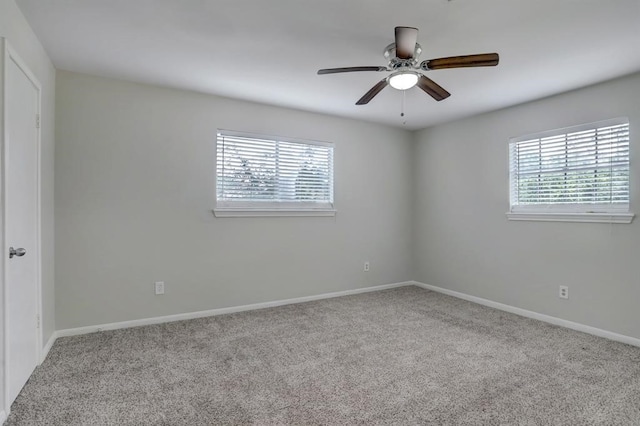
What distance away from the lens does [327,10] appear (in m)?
2.08

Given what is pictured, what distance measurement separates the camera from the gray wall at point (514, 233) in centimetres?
304

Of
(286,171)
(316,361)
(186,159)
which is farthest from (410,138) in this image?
(316,361)

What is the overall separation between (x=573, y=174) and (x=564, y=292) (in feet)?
3.86

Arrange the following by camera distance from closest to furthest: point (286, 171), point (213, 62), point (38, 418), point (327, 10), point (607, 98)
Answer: point (38, 418) < point (327, 10) < point (213, 62) < point (607, 98) < point (286, 171)

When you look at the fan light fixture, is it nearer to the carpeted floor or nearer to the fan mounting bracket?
the fan mounting bracket

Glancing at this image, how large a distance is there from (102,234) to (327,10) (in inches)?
107

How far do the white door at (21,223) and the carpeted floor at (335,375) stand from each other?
235mm

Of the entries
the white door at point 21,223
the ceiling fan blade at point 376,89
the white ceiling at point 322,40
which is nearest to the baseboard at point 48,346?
the white door at point 21,223

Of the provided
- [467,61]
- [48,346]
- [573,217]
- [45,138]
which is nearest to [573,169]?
[573,217]

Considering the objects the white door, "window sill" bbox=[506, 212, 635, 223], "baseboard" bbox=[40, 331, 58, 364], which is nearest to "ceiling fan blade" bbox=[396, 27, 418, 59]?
the white door

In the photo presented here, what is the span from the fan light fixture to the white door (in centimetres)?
233

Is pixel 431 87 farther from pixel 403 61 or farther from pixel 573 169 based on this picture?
pixel 573 169

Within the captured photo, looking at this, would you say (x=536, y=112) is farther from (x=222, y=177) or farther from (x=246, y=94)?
(x=222, y=177)

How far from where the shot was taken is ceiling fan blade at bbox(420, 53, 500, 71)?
1955 mm
